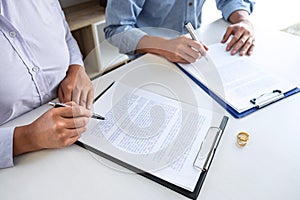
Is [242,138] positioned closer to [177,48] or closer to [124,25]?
[177,48]

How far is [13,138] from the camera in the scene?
54 centimetres

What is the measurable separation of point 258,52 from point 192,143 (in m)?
0.48

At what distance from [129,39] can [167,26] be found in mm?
256

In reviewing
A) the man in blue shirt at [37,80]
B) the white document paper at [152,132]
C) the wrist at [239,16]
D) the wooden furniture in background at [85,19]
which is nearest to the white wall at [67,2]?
the wooden furniture in background at [85,19]

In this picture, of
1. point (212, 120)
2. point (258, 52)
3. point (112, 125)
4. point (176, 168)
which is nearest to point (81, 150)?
point (112, 125)

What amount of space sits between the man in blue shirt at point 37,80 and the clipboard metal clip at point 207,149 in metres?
0.26

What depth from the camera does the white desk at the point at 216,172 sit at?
1.59 ft

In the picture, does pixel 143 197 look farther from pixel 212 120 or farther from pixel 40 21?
pixel 40 21

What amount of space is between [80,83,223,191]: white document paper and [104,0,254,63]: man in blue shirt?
0.20 m

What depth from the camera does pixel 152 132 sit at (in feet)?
1.93

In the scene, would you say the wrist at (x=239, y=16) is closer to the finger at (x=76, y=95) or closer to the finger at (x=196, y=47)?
the finger at (x=196, y=47)

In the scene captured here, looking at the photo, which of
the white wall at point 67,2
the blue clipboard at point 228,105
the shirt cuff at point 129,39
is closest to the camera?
the blue clipboard at point 228,105

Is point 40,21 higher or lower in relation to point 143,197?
higher

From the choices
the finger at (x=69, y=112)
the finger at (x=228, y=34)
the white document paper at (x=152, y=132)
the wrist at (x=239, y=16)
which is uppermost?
the wrist at (x=239, y=16)
